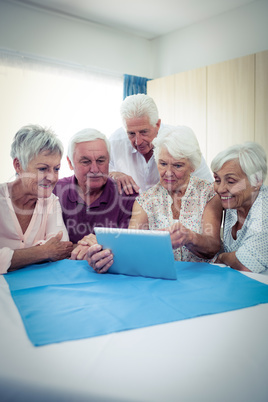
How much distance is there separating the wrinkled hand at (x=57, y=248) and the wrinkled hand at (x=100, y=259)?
229mm

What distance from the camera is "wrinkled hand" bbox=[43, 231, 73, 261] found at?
1.58m

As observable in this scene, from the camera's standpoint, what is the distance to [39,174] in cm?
171

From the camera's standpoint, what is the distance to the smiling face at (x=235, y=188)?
1686 millimetres

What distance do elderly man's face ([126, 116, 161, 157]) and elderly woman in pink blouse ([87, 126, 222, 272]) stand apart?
2.04ft

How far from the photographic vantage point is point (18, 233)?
173 centimetres

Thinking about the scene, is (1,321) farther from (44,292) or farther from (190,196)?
(190,196)

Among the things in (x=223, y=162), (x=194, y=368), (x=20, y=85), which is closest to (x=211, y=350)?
(x=194, y=368)

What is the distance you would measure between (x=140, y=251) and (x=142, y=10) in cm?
387

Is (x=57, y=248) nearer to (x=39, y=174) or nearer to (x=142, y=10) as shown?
(x=39, y=174)

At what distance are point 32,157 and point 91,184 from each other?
37 centimetres

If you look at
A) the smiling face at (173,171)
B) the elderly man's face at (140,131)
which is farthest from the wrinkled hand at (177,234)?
the elderly man's face at (140,131)

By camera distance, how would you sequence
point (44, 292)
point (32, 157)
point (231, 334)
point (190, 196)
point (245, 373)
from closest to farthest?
point (245, 373)
point (231, 334)
point (44, 292)
point (32, 157)
point (190, 196)

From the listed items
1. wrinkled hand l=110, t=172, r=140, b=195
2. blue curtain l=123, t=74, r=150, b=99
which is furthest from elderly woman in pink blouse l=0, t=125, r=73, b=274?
blue curtain l=123, t=74, r=150, b=99

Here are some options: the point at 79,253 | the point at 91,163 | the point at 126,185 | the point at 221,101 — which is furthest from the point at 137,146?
the point at 221,101
